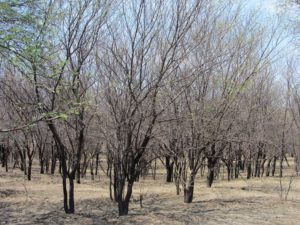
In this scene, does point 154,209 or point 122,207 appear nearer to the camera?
point 122,207

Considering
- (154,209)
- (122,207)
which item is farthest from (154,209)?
(122,207)

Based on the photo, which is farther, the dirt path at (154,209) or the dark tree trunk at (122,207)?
the dark tree trunk at (122,207)

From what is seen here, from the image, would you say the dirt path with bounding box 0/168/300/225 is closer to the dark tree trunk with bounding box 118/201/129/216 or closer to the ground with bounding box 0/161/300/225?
the ground with bounding box 0/161/300/225

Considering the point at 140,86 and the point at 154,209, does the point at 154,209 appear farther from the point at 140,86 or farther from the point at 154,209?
the point at 140,86

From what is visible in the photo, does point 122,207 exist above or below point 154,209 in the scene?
above

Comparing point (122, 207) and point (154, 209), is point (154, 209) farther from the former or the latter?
point (122, 207)

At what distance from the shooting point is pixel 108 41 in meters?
9.20

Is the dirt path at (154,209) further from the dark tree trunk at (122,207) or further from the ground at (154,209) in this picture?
the dark tree trunk at (122,207)

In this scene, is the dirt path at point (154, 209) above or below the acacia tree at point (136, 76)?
below

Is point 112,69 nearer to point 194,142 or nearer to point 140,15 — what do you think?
point 140,15

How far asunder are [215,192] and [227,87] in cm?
539

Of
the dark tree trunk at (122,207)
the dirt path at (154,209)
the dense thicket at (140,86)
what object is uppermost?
the dense thicket at (140,86)

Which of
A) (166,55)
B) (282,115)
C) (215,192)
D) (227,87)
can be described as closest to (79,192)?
(215,192)

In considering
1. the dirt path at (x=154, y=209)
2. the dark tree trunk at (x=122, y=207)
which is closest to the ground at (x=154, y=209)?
the dirt path at (x=154, y=209)
